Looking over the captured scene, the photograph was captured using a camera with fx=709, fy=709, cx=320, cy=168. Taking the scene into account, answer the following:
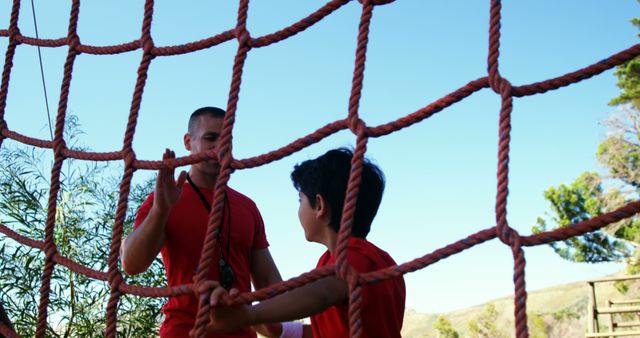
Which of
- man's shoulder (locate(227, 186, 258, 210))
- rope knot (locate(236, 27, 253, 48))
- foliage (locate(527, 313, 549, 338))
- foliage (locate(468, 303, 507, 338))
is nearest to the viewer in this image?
rope knot (locate(236, 27, 253, 48))

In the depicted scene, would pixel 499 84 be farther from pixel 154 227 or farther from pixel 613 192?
pixel 613 192

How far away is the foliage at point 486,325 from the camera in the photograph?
1992cm

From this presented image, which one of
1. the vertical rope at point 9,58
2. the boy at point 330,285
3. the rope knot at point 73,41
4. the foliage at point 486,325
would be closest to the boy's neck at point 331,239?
the boy at point 330,285

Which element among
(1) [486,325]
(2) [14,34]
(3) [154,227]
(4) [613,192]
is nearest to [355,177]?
(3) [154,227]

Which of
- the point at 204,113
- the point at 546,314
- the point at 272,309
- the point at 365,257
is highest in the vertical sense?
the point at 546,314

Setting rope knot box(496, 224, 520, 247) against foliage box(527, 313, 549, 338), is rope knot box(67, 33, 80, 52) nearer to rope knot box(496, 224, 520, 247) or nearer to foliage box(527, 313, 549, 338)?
rope knot box(496, 224, 520, 247)

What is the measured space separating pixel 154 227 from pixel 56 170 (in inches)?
10.7

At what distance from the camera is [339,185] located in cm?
144

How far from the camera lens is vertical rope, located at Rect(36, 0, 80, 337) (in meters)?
1.41

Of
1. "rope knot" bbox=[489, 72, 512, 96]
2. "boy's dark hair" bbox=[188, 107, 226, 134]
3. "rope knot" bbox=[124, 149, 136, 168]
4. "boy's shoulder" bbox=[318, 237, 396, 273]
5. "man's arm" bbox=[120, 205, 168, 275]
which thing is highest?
"boy's dark hair" bbox=[188, 107, 226, 134]

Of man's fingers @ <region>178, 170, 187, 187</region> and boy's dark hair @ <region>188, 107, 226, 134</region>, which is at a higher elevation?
boy's dark hair @ <region>188, 107, 226, 134</region>

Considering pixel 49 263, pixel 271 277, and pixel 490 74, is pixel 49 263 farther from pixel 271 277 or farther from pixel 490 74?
pixel 490 74

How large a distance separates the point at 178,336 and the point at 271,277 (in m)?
0.32

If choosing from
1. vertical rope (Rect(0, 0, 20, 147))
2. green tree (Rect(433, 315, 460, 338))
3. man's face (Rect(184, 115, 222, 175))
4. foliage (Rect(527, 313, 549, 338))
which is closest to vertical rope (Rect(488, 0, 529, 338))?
man's face (Rect(184, 115, 222, 175))
